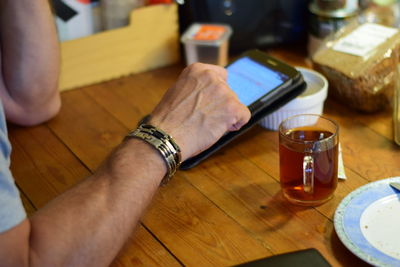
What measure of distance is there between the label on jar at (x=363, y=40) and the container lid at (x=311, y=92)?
0.09m

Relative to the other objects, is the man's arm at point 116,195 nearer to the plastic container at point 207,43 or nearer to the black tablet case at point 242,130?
the black tablet case at point 242,130

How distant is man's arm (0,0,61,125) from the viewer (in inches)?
53.7

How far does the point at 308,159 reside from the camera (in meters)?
0.99

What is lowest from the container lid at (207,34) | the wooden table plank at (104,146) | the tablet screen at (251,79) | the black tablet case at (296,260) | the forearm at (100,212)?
the wooden table plank at (104,146)

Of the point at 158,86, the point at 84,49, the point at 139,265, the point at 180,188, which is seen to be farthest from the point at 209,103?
the point at 84,49

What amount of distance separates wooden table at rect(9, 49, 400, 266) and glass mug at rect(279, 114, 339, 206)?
28 mm

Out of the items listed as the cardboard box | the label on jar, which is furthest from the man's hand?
the cardboard box

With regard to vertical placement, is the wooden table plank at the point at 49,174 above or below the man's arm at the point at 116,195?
below

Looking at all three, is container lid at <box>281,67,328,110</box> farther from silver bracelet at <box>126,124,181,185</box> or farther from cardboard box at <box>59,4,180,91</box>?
cardboard box at <box>59,4,180,91</box>

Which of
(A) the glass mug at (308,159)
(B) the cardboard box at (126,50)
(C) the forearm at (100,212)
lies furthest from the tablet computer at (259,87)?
(B) the cardboard box at (126,50)

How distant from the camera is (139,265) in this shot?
957 mm

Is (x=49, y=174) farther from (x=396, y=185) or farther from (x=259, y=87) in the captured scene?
(x=396, y=185)

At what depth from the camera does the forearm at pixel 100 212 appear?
858 millimetres

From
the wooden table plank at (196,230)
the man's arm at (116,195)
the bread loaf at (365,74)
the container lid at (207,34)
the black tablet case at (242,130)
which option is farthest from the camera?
the container lid at (207,34)
